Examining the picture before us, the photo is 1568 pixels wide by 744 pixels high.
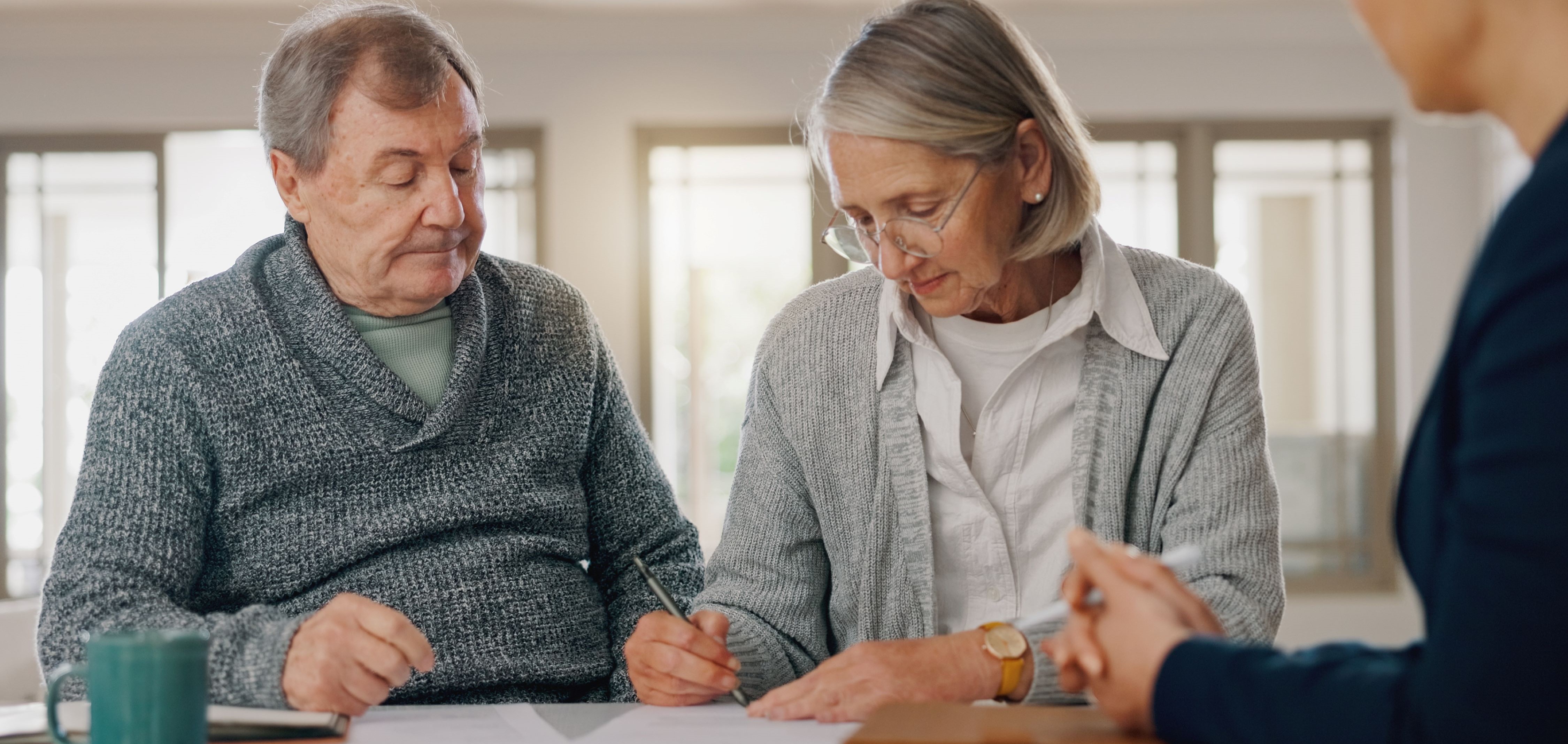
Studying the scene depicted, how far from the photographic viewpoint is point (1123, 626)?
0.87 m

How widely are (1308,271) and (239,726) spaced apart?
618 centimetres

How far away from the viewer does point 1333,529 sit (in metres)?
6.30

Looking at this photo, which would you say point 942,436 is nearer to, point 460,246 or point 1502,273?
point 460,246

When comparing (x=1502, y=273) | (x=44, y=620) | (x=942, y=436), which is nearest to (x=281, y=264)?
(x=44, y=620)

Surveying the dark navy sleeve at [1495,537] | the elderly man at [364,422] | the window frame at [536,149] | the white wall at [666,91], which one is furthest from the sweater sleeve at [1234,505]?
the window frame at [536,149]

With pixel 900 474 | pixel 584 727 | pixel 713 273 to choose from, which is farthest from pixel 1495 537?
pixel 713 273

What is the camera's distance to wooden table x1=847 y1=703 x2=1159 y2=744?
0.87m

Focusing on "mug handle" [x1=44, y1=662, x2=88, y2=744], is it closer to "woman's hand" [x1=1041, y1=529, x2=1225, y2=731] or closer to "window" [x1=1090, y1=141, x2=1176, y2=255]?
"woman's hand" [x1=1041, y1=529, x2=1225, y2=731]

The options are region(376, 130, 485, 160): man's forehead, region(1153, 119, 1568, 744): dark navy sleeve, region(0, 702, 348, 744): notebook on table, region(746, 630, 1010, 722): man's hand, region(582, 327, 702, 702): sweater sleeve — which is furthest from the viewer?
region(582, 327, 702, 702): sweater sleeve

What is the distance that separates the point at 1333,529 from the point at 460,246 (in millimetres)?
5644

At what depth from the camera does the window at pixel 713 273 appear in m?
6.32

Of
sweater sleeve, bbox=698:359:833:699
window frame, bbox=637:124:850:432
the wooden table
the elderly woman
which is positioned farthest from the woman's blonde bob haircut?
window frame, bbox=637:124:850:432

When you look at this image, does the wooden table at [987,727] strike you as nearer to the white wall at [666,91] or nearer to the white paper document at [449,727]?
the white paper document at [449,727]

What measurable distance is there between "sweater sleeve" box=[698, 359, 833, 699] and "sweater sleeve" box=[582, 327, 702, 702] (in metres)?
0.17
